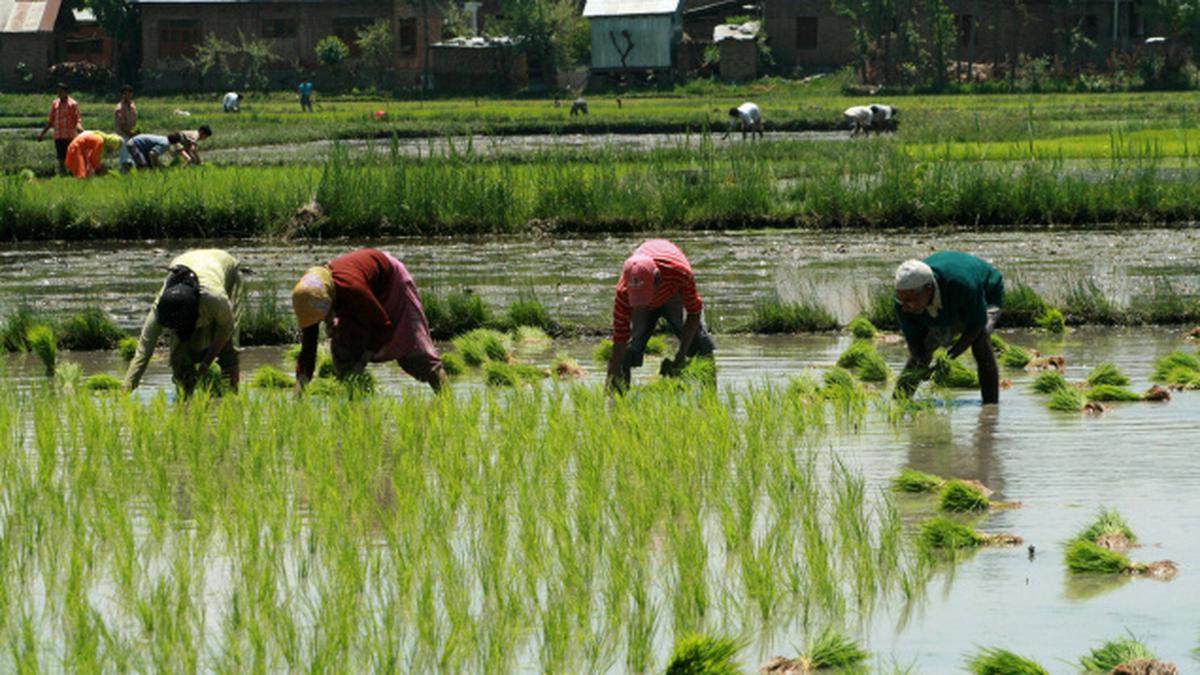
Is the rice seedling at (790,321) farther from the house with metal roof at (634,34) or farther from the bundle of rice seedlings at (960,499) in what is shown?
the house with metal roof at (634,34)

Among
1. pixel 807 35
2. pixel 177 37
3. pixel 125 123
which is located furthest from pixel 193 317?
pixel 177 37

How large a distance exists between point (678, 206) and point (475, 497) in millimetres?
12800

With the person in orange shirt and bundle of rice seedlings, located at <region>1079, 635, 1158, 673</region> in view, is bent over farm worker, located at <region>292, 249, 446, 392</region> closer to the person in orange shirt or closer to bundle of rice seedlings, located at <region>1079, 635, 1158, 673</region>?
bundle of rice seedlings, located at <region>1079, 635, 1158, 673</region>

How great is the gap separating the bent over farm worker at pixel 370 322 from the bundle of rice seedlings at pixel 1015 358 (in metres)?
3.66

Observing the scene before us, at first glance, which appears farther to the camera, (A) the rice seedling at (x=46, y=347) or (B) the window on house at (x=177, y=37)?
(B) the window on house at (x=177, y=37)

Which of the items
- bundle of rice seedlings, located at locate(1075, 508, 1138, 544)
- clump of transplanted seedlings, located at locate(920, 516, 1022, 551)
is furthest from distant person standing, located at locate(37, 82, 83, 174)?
bundle of rice seedlings, located at locate(1075, 508, 1138, 544)

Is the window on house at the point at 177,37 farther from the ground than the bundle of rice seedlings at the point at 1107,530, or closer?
farther from the ground

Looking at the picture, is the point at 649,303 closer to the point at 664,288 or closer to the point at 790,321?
the point at 664,288

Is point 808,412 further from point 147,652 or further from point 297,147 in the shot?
point 297,147

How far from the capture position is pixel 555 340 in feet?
42.0

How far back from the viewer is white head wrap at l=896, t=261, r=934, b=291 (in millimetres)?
8688

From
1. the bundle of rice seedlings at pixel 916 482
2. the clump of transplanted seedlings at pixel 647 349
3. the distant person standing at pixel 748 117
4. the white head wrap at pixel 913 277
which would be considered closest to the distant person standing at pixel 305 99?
the distant person standing at pixel 748 117

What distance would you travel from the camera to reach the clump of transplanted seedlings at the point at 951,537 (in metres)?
6.53

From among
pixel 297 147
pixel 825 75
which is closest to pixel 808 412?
pixel 297 147
